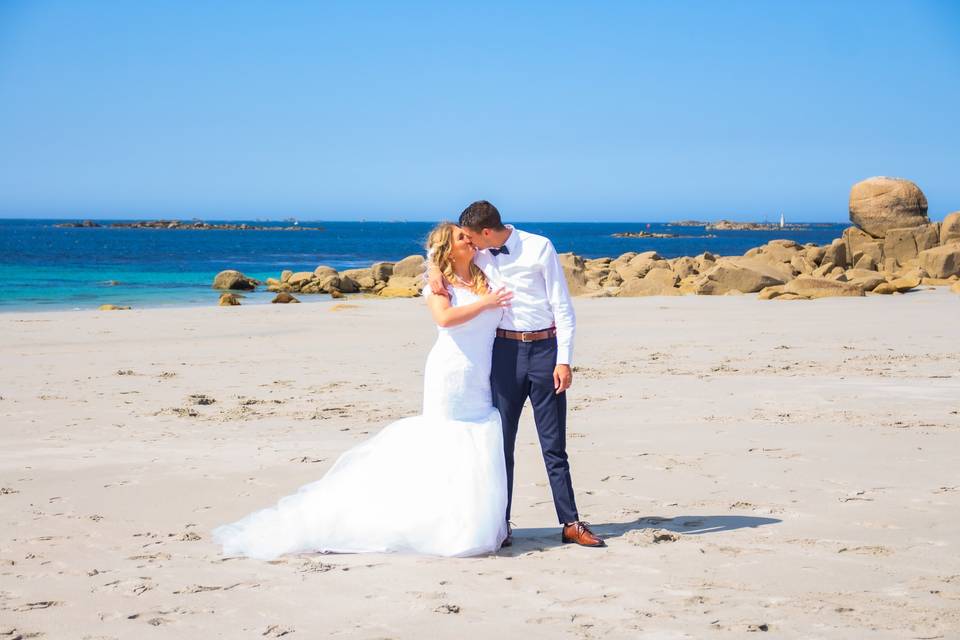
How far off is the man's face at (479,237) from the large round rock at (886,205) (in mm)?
27732

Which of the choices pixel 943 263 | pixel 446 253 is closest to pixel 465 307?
pixel 446 253

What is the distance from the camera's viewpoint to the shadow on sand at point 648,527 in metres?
5.17

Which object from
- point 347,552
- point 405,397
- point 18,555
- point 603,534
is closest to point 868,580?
point 603,534

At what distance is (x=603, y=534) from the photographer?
17.2ft

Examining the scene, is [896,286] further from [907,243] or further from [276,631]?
[276,631]

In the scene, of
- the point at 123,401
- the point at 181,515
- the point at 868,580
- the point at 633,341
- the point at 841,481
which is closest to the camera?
the point at 868,580

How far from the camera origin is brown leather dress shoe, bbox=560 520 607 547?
4.96m

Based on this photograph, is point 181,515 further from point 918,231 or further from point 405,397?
point 918,231

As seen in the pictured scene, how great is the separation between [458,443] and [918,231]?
2748 centimetres

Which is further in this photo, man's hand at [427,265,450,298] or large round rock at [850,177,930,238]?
large round rock at [850,177,930,238]

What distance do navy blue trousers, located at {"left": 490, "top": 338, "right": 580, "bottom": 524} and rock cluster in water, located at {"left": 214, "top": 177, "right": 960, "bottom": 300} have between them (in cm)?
1646

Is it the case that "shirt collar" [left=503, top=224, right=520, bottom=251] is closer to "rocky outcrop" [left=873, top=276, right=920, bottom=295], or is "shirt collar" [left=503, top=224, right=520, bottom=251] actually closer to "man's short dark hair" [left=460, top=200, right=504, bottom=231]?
"man's short dark hair" [left=460, top=200, right=504, bottom=231]

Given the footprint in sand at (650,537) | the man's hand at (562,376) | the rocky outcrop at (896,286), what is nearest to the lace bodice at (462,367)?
the man's hand at (562,376)

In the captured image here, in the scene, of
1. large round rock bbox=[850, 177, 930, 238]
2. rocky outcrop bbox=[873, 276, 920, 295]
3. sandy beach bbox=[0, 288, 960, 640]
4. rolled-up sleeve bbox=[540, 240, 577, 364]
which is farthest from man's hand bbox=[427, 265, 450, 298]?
large round rock bbox=[850, 177, 930, 238]
